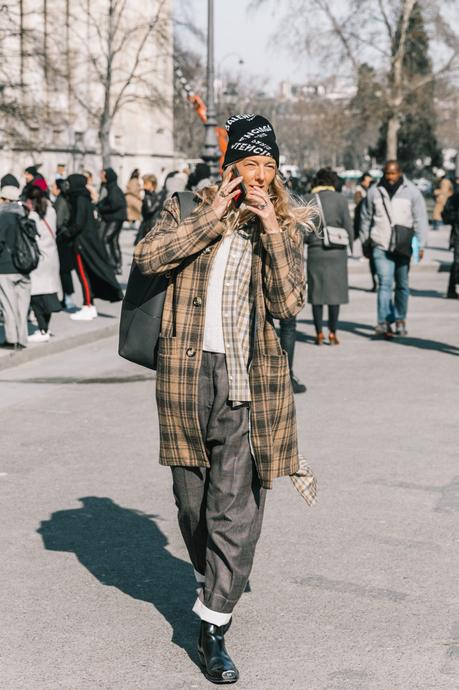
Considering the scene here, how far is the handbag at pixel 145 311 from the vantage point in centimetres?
415

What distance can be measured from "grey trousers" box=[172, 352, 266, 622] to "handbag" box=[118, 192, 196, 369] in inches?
7.6

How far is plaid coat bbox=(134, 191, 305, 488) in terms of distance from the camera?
4.07m

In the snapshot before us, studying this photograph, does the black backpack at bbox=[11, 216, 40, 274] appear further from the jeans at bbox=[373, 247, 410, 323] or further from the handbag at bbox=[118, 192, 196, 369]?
the handbag at bbox=[118, 192, 196, 369]

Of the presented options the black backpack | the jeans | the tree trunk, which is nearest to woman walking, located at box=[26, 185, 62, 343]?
the black backpack

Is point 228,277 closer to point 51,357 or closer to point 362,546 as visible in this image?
point 362,546

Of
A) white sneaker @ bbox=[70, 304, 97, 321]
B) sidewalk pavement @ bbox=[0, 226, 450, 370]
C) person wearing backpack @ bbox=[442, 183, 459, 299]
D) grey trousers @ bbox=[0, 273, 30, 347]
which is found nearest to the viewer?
sidewalk pavement @ bbox=[0, 226, 450, 370]

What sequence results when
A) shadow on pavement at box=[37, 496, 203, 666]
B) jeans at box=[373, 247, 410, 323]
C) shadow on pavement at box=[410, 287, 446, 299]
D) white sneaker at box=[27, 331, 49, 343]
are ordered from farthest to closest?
shadow on pavement at box=[410, 287, 446, 299], jeans at box=[373, 247, 410, 323], white sneaker at box=[27, 331, 49, 343], shadow on pavement at box=[37, 496, 203, 666]

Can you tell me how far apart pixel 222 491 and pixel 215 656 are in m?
0.53

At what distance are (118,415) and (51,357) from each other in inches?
133

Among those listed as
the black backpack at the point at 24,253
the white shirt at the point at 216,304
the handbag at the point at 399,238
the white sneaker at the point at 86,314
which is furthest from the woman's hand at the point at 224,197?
the white sneaker at the point at 86,314

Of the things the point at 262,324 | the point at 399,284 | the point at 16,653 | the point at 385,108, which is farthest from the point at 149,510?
the point at 385,108

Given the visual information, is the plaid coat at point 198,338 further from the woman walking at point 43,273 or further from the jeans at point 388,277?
the jeans at point 388,277

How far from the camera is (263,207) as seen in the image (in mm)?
3945

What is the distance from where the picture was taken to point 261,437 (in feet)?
13.6
